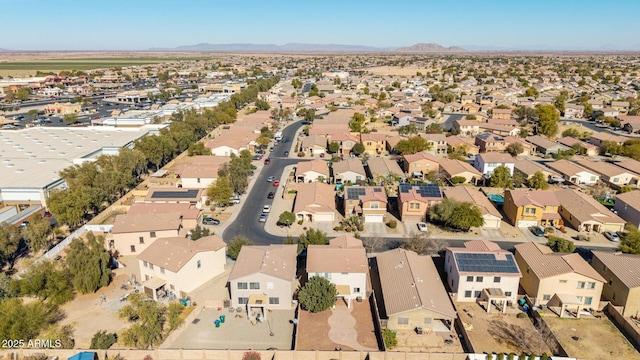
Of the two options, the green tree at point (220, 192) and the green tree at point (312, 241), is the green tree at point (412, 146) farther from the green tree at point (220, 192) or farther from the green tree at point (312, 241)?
the green tree at point (312, 241)

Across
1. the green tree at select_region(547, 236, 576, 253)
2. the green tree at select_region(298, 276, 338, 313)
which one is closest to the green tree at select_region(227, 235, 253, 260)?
the green tree at select_region(298, 276, 338, 313)

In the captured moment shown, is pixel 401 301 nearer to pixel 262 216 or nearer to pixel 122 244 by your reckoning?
pixel 262 216

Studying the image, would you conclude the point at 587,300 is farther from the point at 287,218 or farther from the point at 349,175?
the point at 349,175

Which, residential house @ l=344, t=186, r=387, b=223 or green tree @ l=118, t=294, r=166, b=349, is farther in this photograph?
residential house @ l=344, t=186, r=387, b=223

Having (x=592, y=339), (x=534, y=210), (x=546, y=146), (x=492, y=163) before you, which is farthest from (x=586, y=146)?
(x=592, y=339)

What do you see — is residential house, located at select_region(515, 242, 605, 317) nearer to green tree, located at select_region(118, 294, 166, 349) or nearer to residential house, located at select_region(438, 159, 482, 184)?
residential house, located at select_region(438, 159, 482, 184)
